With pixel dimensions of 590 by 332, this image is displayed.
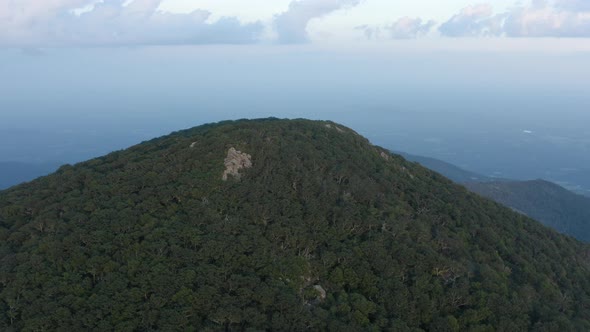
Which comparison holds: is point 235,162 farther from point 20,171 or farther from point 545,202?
point 20,171

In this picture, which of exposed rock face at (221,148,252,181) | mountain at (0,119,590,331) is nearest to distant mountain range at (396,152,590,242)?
mountain at (0,119,590,331)

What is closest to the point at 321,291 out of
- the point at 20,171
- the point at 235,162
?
the point at 235,162

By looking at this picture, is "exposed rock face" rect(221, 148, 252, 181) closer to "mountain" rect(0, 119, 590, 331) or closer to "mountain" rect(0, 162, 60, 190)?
"mountain" rect(0, 119, 590, 331)

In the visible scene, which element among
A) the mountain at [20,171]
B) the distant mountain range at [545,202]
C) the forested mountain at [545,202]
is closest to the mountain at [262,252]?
the distant mountain range at [545,202]

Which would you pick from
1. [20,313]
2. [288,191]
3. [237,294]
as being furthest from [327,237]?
[20,313]

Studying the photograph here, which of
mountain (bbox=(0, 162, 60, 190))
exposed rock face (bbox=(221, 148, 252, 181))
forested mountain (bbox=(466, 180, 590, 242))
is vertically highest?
exposed rock face (bbox=(221, 148, 252, 181))
